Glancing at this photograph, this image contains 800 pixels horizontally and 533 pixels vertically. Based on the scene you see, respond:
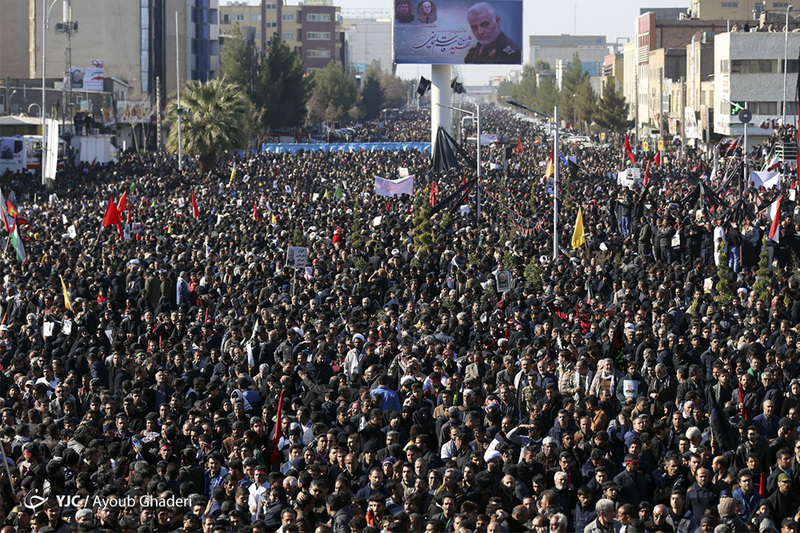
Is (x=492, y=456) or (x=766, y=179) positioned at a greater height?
(x=766, y=179)

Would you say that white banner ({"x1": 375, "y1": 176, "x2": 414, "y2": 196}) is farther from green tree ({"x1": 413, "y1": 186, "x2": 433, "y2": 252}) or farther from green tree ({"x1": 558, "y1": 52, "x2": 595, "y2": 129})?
green tree ({"x1": 558, "y1": 52, "x2": 595, "y2": 129})

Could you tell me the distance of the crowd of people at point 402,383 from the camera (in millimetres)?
8547

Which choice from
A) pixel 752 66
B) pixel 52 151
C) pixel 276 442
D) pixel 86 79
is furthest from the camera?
pixel 86 79

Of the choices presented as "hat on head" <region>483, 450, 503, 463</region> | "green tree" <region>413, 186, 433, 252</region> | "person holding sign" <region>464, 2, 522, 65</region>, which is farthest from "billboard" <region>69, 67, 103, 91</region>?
"hat on head" <region>483, 450, 503, 463</region>

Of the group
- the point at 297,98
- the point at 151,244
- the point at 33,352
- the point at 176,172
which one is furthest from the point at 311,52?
the point at 33,352

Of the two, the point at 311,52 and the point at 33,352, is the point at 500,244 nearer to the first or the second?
the point at 33,352

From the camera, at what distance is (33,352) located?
44.8 feet

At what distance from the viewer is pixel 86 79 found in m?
69.6

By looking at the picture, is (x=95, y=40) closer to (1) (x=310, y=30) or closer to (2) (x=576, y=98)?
(2) (x=576, y=98)

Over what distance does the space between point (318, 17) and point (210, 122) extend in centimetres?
10687

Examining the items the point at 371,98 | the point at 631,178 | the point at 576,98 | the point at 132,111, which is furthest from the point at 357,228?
the point at 371,98

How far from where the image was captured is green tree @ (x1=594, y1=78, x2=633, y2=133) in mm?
83375

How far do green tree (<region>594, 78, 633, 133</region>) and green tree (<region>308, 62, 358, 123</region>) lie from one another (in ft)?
77.6

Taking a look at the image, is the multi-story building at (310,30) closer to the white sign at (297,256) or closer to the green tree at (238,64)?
the green tree at (238,64)
